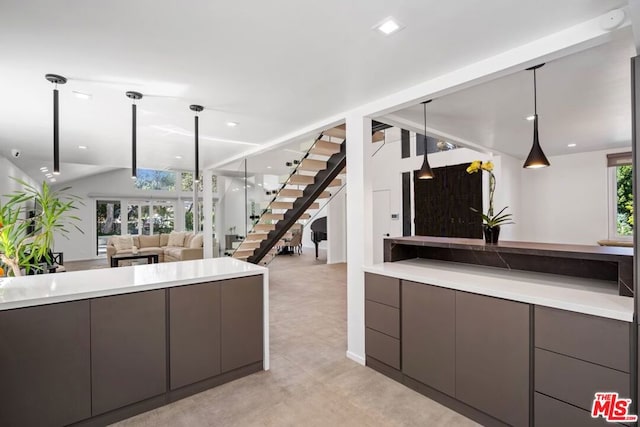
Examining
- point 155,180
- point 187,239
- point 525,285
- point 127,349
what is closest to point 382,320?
point 525,285

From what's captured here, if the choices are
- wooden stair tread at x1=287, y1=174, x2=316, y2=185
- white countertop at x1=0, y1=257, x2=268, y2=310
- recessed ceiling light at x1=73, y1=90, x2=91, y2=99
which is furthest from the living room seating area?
recessed ceiling light at x1=73, y1=90, x2=91, y2=99

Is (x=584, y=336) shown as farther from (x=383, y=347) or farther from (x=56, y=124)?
(x=56, y=124)

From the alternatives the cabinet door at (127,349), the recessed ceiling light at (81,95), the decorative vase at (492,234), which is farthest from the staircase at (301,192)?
the cabinet door at (127,349)

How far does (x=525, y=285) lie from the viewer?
7.34 ft

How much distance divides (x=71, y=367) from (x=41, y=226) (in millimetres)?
1080

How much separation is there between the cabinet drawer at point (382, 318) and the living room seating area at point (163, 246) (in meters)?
6.39

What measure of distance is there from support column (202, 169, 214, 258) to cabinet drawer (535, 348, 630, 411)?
Answer: 253 inches

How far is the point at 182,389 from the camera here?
255cm

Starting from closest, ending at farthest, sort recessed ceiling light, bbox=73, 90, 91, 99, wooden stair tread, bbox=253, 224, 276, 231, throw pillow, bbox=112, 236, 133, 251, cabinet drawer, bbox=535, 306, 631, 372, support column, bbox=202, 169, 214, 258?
Answer: cabinet drawer, bbox=535, 306, 631, 372, recessed ceiling light, bbox=73, 90, 91, 99, wooden stair tread, bbox=253, 224, 276, 231, support column, bbox=202, 169, 214, 258, throw pillow, bbox=112, 236, 133, 251

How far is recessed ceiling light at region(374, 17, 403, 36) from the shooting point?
6.09ft

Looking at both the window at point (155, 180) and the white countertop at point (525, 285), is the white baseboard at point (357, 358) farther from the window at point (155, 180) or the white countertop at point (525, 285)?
the window at point (155, 180)

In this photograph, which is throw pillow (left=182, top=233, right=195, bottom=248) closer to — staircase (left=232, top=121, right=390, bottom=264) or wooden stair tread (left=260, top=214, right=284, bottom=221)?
staircase (left=232, top=121, right=390, bottom=264)

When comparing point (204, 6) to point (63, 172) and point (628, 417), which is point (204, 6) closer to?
point (628, 417)

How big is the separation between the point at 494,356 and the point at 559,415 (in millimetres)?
428
